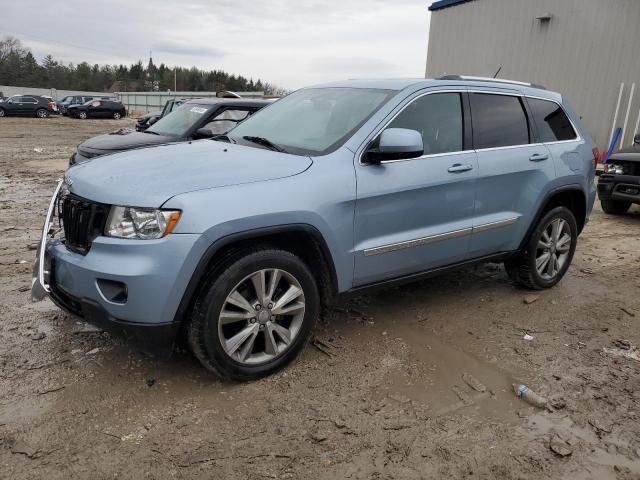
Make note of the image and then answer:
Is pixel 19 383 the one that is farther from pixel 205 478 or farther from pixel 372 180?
pixel 372 180

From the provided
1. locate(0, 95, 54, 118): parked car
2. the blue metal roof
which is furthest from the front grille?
locate(0, 95, 54, 118): parked car

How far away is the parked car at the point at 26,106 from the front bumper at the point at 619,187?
34.6 meters

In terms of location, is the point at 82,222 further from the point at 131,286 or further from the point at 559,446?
the point at 559,446

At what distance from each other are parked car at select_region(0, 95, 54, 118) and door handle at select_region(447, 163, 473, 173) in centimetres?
3621

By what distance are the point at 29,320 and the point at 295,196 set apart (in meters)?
2.38

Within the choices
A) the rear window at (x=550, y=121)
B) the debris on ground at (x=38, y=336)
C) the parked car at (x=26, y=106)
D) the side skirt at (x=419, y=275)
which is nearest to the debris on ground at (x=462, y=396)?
the side skirt at (x=419, y=275)

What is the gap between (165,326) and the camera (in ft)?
9.32

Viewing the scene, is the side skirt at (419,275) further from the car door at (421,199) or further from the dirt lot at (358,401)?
the dirt lot at (358,401)

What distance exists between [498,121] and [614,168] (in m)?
5.30

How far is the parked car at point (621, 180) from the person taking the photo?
26.8 ft

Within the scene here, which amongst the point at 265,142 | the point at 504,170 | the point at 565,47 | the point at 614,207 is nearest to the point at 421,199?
the point at 504,170

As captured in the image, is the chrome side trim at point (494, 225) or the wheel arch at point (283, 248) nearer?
the wheel arch at point (283, 248)

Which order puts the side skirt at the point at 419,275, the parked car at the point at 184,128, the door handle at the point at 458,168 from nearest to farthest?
the side skirt at the point at 419,275 → the door handle at the point at 458,168 → the parked car at the point at 184,128

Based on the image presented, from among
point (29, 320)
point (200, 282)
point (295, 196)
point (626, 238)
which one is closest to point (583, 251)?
point (626, 238)
